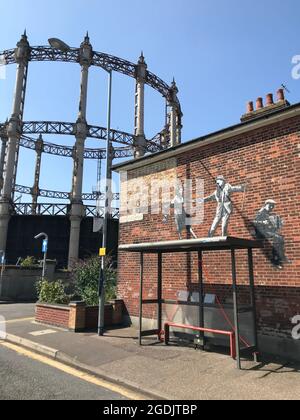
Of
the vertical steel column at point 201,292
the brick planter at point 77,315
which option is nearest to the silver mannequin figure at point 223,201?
the vertical steel column at point 201,292

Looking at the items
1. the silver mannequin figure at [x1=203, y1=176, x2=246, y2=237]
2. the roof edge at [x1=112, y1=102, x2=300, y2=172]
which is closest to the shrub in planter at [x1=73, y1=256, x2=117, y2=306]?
the roof edge at [x1=112, y1=102, x2=300, y2=172]

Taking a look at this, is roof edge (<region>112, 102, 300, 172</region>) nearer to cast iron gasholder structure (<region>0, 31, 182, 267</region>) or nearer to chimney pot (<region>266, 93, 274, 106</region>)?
A: chimney pot (<region>266, 93, 274, 106</region>)

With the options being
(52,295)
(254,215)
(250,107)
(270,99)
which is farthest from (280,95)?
(52,295)

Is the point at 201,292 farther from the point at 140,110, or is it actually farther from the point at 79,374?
the point at 140,110

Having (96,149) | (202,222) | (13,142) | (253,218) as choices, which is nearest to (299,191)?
(253,218)

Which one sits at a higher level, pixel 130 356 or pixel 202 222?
pixel 202 222

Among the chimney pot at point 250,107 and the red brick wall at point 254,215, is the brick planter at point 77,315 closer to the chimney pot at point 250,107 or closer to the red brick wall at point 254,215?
the red brick wall at point 254,215

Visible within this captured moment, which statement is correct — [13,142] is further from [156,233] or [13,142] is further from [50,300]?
[156,233]

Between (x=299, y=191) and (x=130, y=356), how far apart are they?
5495mm

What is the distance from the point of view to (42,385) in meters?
6.13

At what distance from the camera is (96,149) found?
47.9 metres

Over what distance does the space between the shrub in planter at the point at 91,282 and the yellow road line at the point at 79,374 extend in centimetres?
403

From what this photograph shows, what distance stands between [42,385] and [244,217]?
239 inches

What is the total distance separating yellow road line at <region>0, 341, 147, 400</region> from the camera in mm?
5944
